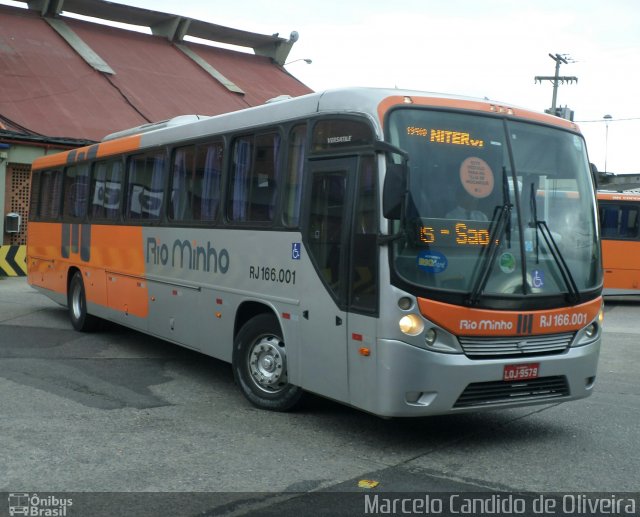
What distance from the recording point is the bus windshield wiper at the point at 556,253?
22.6ft

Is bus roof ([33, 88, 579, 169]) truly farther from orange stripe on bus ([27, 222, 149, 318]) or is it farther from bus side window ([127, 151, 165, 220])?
orange stripe on bus ([27, 222, 149, 318])

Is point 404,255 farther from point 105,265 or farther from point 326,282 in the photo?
point 105,265

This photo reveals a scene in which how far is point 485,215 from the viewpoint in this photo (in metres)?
6.67

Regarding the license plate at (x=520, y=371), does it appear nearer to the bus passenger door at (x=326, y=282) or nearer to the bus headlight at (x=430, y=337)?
the bus headlight at (x=430, y=337)

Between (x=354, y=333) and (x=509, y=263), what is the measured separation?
1362 millimetres

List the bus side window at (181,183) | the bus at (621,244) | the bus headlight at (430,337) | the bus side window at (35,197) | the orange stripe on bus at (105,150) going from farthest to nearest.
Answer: the bus at (621,244) < the bus side window at (35,197) < the orange stripe on bus at (105,150) < the bus side window at (181,183) < the bus headlight at (430,337)

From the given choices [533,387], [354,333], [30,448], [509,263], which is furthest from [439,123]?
[30,448]

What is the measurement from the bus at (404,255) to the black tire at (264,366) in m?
0.02

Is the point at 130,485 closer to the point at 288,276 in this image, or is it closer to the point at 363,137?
the point at 288,276

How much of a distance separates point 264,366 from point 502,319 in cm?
250

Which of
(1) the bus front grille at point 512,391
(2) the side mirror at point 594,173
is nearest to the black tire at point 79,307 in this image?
(1) the bus front grille at point 512,391

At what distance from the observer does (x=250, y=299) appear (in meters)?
8.20

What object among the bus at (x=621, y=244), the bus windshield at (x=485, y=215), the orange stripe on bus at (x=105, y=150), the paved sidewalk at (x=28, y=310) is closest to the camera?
the bus windshield at (x=485, y=215)

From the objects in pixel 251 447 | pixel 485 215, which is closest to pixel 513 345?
pixel 485 215
